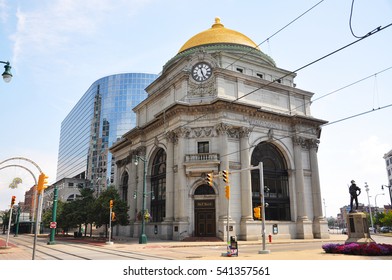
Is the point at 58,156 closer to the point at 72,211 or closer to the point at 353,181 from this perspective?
the point at 72,211

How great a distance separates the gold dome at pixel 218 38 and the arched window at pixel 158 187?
17927mm

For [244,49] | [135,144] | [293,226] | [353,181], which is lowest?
[293,226]

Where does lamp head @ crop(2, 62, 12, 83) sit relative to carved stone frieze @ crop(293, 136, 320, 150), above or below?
below

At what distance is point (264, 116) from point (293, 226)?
48.6 ft

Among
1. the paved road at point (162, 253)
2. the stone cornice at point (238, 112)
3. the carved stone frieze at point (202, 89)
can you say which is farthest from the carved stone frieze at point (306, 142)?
the paved road at point (162, 253)

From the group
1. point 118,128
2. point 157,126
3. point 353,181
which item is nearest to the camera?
point 353,181

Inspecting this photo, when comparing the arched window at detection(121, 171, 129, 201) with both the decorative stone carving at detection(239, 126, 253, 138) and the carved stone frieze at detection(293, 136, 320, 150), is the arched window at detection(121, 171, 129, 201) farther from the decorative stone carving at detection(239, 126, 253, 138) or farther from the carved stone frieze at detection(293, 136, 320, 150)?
the carved stone frieze at detection(293, 136, 320, 150)

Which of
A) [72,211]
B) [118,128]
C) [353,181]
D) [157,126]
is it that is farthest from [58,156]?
[353,181]

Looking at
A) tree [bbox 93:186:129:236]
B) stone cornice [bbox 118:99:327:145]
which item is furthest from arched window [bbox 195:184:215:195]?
tree [bbox 93:186:129:236]

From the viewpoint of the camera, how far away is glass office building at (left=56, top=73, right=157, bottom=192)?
4983 inches

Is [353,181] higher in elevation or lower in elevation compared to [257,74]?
lower

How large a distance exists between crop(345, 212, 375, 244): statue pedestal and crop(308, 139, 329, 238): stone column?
67.6 feet

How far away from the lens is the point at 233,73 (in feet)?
144

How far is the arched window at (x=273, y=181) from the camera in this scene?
4325 centimetres
